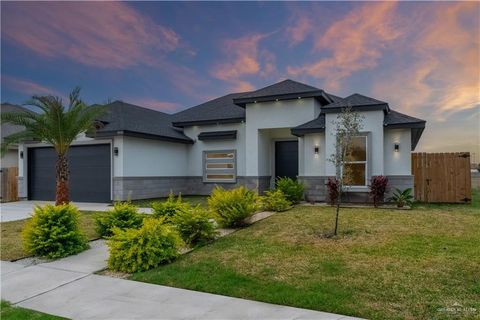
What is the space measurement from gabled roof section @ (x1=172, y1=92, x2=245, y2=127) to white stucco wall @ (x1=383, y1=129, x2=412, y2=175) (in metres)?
7.19

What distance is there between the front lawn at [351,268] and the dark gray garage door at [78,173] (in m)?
10.1

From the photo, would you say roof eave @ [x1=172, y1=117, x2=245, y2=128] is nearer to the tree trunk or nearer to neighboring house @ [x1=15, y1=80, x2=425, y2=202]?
neighboring house @ [x1=15, y1=80, x2=425, y2=202]

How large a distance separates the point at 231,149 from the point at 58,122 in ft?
27.4

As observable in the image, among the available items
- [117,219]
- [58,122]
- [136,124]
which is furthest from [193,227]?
[136,124]

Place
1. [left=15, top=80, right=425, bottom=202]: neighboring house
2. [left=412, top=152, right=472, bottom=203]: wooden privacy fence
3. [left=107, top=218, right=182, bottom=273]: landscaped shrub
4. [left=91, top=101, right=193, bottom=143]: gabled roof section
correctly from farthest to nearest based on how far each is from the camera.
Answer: [left=91, top=101, right=193, bottom=143]: gabled roof section
[left=412, top=152, right=472, bottom=203]: wooden privacy fence
[left=15, top=80, right=425, bottom=202]: neighboring house
[left=107, top=218, right=182, bottom=273]: landscaped shrub

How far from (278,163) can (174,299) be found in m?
13.5

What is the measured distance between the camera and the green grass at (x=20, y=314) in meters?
3.94

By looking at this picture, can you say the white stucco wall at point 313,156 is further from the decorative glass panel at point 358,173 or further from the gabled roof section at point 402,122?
the gabled roof section at point 402,122

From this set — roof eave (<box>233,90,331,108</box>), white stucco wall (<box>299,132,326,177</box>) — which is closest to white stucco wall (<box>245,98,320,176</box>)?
roof eave (<box>233,90,331,108</box>)

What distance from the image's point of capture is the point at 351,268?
17.3ft

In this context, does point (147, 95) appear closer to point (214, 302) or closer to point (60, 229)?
point (60, 229)

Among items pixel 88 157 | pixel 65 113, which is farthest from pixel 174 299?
pixel 88 157

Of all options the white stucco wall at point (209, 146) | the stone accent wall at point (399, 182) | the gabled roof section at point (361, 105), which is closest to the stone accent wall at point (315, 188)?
the stone accent wall at point (399, 182)

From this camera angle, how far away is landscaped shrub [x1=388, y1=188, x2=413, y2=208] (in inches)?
456
